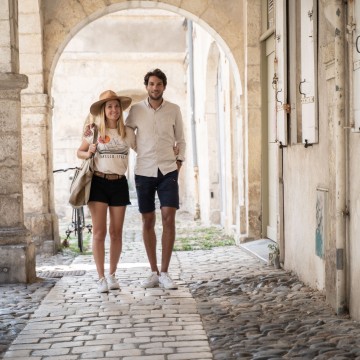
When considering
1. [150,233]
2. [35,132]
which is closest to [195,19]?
[35,132]

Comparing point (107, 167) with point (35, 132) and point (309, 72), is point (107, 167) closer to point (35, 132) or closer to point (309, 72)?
point (309, 72)

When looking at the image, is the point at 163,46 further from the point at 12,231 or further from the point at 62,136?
the point at 12,231

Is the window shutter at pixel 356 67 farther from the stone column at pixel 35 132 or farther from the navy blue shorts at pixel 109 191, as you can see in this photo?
the stone column at pixel 35 132

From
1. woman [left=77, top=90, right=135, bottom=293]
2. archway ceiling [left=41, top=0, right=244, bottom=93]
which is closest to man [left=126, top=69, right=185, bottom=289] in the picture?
woman [left=77, top=90, right=135, bottom=293]

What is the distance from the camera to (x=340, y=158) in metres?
4.33

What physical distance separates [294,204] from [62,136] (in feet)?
37.7

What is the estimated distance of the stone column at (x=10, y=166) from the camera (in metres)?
5.89

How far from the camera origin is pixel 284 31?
5.90 m

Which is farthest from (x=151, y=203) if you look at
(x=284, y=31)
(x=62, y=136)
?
(x=62, y=136)

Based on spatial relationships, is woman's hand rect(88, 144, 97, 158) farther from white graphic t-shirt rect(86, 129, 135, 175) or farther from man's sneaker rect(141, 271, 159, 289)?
man's sneaker rect(141, 271, 159, 289)

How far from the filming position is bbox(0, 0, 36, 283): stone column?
19.3ft

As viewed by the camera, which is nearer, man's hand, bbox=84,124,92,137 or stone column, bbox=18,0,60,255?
man's hand, bbox=84,124,92,137

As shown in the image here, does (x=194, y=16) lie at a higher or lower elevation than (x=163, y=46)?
lower

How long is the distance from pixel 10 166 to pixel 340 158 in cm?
307
